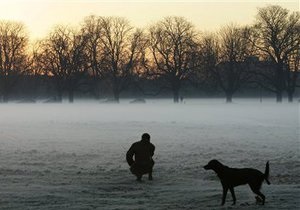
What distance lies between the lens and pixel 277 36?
267 ft

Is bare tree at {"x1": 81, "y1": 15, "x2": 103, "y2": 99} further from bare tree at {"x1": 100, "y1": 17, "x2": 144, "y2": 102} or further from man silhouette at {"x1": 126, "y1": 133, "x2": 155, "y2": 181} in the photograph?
man silhouette at {"x1": 126, "y1": 133, "x2": 155, "y2": 181}

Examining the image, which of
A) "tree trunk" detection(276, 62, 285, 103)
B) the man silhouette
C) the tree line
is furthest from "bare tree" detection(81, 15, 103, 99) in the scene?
the man silhouette

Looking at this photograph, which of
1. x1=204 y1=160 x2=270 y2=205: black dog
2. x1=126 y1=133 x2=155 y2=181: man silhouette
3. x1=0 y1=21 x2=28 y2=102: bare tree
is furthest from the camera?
x1=0 y1=21 x2=28 y2=102: bare tree

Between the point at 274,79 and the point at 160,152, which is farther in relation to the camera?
the point at 274,79

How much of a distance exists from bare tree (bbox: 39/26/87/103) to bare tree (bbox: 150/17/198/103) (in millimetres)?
13437

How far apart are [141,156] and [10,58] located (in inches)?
3587

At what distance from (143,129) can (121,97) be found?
8285cm

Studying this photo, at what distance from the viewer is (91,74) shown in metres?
100

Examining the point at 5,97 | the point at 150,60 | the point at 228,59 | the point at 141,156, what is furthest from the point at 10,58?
the point at 141,156

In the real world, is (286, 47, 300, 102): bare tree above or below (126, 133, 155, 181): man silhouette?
above

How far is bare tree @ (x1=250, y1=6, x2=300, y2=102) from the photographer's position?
80.6 metres

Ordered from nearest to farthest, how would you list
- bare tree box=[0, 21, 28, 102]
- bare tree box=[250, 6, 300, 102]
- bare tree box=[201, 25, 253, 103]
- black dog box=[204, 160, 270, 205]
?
black dog box=[204, 160, 270, 205], bare tree box=[250, 6, 300, 102], bare tree box=[201, 25, 253, 103], bare tree box=[0, 21, 28, 102]

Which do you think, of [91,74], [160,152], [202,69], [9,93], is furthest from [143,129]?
[9,93]

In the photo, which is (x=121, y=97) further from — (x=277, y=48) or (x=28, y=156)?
(x=28, y=156)
